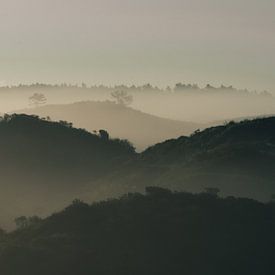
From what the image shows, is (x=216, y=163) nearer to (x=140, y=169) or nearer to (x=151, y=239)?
(x=140, y=169)

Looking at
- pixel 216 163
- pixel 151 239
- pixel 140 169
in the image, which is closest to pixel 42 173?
pixel 140 169

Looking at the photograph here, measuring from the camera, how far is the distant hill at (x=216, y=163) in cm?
13575

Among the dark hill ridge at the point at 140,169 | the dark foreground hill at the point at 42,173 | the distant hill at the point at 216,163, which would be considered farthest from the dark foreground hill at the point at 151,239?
the dark foreground hill at the point at 42,173

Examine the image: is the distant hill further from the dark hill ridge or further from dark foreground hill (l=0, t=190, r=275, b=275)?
dark foreground hill (l=0, t=190, r=275, b=275)

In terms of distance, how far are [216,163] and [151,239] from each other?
196 feet

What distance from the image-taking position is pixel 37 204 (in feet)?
504

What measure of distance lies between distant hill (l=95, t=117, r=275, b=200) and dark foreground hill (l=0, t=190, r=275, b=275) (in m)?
33.9

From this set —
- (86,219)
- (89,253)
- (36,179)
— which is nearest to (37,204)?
(36,179)

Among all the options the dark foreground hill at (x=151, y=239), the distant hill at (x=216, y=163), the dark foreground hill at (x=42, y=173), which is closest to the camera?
the dark foreground hill at (x=151, y=239)

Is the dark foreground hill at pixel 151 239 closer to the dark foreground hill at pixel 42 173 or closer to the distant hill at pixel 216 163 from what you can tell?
the distant hill at pixel 216 163

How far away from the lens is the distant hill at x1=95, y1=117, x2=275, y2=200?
13575 cm

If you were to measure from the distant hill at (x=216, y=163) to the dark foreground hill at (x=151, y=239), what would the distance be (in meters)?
33.9

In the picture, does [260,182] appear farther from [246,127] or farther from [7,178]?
[7,178]

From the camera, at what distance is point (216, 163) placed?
14488cm
